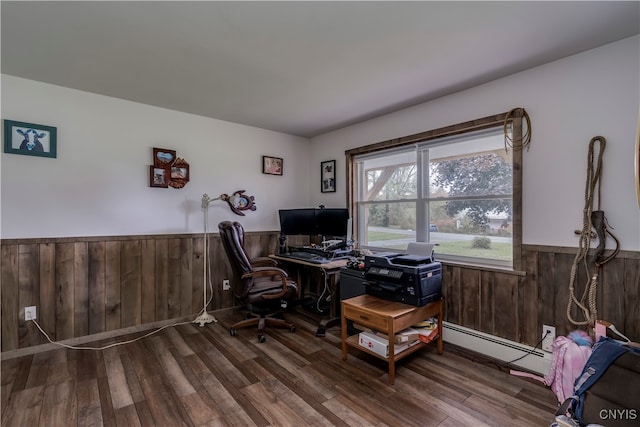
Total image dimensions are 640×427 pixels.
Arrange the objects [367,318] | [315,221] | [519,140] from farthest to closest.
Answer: [315,221]
[519,140]
[367,318]

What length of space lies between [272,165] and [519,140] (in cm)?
278

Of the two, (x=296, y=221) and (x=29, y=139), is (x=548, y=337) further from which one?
(x=29, y=139)

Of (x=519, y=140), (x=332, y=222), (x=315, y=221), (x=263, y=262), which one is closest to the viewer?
(x=519, y=140)

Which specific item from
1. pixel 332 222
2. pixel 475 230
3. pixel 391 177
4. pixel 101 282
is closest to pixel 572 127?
pixel 475 230

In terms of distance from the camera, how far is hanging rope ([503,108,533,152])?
2.27 m

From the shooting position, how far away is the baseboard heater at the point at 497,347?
2168 mm

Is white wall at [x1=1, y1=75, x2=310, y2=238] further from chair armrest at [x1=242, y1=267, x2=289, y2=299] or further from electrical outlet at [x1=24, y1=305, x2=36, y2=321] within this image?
chair armrest at [x1=242, y1=267, x2=289, y2=299]

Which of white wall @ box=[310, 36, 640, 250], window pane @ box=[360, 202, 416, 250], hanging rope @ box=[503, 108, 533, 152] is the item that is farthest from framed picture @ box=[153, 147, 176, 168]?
hanging rope @ box=[503, 108, 533, 152]

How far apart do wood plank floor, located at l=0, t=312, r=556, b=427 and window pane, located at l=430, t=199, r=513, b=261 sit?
90cm

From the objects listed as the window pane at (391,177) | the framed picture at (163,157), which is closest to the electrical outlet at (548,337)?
the window pane at (391,177)

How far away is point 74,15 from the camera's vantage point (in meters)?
1.67

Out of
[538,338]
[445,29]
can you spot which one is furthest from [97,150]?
[538,338]

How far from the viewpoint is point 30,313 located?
8.17 ft

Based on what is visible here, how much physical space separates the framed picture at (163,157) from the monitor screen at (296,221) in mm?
1351
